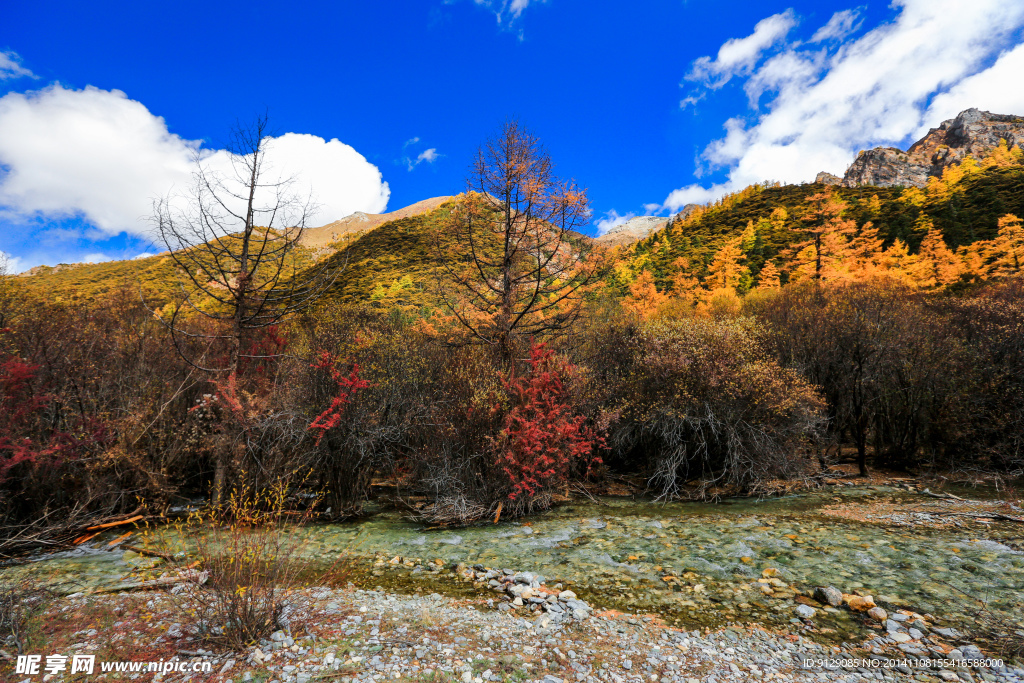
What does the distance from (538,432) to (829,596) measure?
5.41m

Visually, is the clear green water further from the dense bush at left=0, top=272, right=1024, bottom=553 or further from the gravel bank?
the dense bush at left=0, top=272, right=1024, bottom=553

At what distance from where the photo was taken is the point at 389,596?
17.8 ft

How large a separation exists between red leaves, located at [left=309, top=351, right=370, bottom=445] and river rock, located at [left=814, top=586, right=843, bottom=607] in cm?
857

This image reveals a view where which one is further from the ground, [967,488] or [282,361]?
[282,361]

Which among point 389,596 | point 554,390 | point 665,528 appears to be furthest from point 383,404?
point 665,528

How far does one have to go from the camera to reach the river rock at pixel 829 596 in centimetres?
489

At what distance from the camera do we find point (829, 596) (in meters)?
4.95

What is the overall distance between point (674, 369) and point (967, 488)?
24.1 feet

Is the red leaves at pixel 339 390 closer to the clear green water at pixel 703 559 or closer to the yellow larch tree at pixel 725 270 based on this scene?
the clear green water at pixel 703 559

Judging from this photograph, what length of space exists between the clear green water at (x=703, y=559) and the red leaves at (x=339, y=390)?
2095 millimetres

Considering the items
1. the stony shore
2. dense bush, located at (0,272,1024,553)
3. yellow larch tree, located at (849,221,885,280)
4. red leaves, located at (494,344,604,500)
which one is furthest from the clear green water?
yellow larch tree, located at (849,221,885,280)

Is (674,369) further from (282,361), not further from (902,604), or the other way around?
(282,361)

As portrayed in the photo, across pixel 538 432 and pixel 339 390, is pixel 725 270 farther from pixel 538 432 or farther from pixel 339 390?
pixel 339 390

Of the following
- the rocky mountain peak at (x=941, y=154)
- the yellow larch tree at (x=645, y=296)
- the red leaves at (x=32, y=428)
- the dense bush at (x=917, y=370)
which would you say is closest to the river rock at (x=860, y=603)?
the dense bush at (x=917, y=370)
